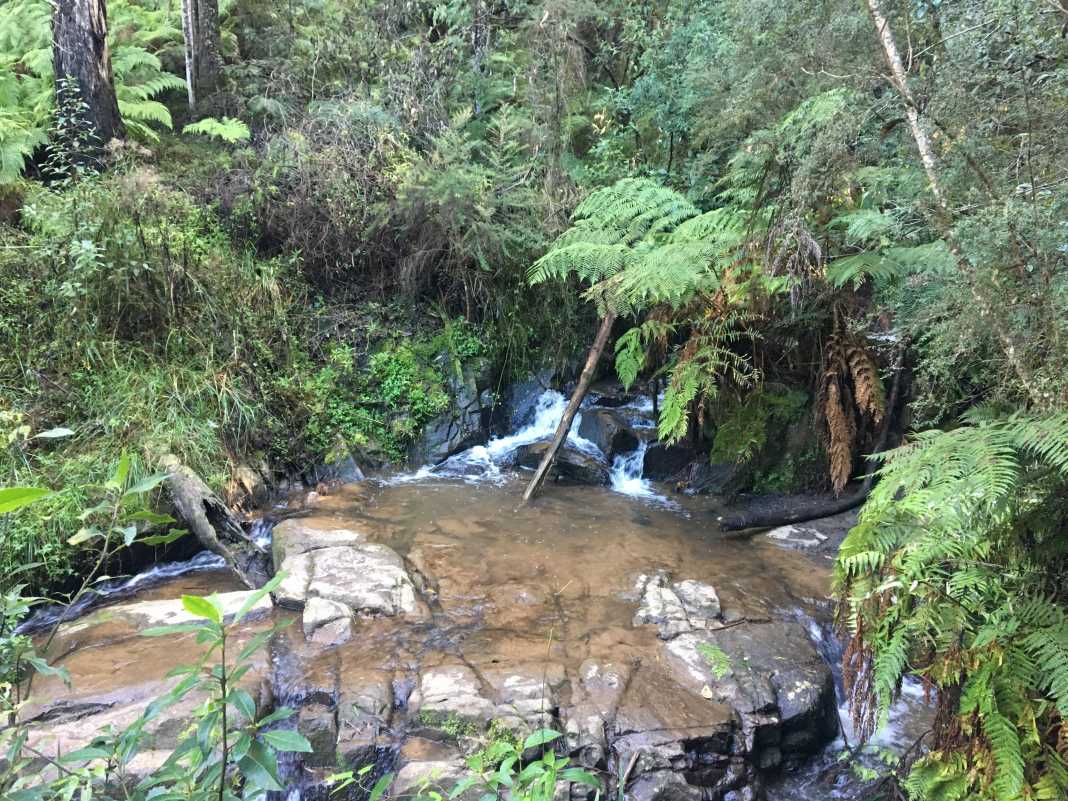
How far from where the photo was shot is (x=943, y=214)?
287cm

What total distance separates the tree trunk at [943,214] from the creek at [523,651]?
2.04 m

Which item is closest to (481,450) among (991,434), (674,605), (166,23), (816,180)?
(674,605)

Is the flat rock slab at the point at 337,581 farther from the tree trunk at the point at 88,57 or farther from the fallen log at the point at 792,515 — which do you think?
the tree trunk at the point at 88,57

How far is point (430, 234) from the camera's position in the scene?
7203mm

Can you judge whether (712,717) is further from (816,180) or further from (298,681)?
(816,180)

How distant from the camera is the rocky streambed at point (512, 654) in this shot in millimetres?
3213

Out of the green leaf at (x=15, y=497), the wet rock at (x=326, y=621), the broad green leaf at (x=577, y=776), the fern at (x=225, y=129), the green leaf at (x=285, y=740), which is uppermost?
the fern at (x=225, y=129)

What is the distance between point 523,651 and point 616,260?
10.9 feet

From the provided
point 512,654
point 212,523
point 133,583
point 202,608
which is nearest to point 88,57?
point 212,523

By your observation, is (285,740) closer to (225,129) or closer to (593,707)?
(593,707)

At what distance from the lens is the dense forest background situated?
2.54m

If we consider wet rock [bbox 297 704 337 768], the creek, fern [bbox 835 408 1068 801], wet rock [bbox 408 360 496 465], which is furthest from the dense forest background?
wet rock [bbox 297 704 337 768]

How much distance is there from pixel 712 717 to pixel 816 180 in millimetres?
3219

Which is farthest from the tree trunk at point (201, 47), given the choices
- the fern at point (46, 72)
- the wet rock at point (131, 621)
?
the wet rock at point (131, 621)
